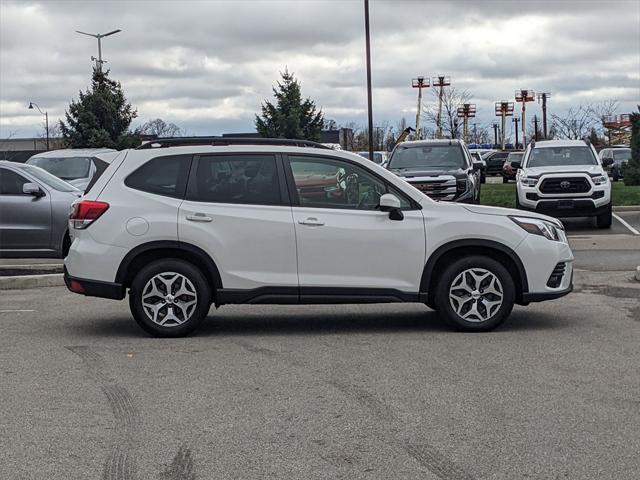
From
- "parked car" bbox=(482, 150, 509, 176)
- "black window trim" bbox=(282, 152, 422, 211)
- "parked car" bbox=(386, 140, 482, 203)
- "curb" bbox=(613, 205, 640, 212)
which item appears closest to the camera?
"black window trim" bbox=(282, 152, 422, 211)

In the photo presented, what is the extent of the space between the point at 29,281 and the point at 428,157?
10.4m

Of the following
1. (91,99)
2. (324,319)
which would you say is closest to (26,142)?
(91,99)

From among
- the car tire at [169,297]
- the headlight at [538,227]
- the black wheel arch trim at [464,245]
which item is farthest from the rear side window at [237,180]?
the headlight at [538,227]

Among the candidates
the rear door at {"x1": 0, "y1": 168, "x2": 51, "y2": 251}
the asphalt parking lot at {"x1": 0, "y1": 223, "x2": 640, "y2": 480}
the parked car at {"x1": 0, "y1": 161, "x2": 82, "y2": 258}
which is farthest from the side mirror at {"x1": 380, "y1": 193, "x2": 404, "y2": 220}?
the rear door at {"x1": 0, "y1": 168, "x2": 51, "y2": 251}

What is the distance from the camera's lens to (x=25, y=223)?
1404 centimetres

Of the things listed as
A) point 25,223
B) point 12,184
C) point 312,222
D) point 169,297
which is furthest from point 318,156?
point 12,184

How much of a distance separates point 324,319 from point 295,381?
2.98 metres

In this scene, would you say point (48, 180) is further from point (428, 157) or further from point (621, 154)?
point (621, 154)

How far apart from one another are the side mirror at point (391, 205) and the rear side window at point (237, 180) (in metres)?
0.95

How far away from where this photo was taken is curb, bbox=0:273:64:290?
13.0 metres

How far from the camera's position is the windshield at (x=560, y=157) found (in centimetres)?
2125

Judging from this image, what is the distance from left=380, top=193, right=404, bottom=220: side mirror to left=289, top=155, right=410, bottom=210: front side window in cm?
15

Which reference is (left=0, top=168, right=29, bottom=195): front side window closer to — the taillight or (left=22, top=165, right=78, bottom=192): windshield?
(left=22, top=165, right=78, bottom=192): windshield

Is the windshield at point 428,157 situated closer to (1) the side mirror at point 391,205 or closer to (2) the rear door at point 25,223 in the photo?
(2) the rear door at point 25,223
